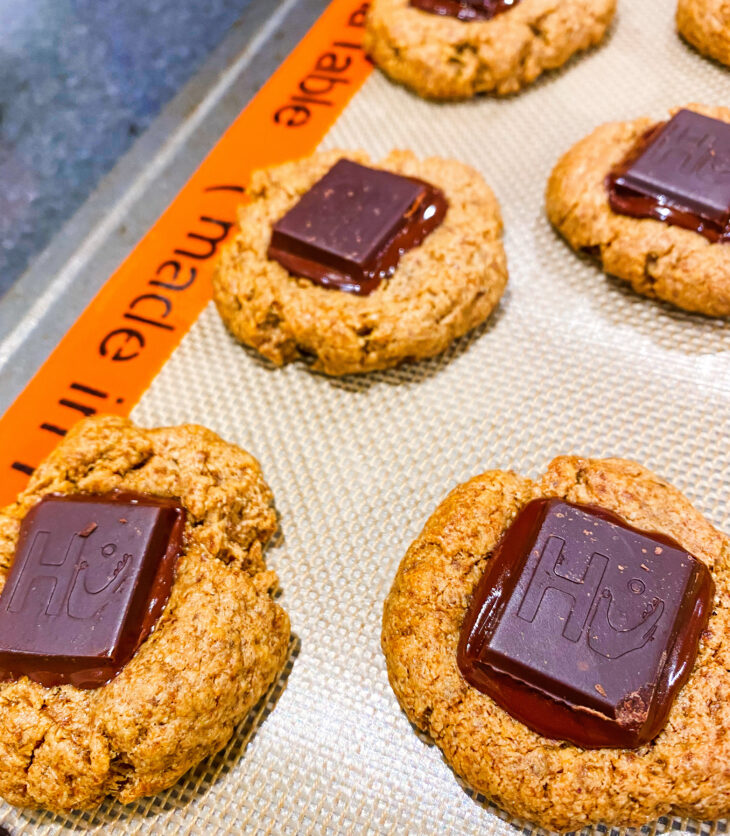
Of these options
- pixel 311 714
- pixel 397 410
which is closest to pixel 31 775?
pixel 311 714

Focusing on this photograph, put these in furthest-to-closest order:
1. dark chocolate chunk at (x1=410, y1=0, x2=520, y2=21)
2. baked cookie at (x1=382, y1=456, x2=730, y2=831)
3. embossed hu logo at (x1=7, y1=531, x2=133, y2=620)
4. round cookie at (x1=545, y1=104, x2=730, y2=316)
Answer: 1. dark chocolate chunk at (x1=410, y1=0, x2=520, y2=21)
2. round cookie at (x1=545, y1=104, x2=730, y2=316)
3. embossed hu logo at (x1=7, y1=531, x2=133, y2=620)
4. baked cookie at (x1=382, y1=456, x2=730, y2=831)

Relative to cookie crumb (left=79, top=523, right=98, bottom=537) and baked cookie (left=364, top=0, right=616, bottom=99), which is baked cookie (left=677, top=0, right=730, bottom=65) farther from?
cookie crumb (left=79, top=523, right=98, bottom=537)

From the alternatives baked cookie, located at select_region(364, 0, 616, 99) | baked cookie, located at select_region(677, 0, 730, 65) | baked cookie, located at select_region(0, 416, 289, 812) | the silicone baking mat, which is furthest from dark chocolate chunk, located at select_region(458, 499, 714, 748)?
baked cookie, located at select_region(677, 0, 730, 65)

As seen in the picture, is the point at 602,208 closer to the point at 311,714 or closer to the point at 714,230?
the point at 714,230

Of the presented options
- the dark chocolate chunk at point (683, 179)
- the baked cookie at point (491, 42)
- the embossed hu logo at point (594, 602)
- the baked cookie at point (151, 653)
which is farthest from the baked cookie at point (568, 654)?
the baked cookie at point (491, 42)

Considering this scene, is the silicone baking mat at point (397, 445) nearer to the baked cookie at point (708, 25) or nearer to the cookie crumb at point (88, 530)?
the baked cookie at point (708, 25)

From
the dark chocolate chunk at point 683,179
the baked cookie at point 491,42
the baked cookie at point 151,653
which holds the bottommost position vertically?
the baked cookie at point 151,653
